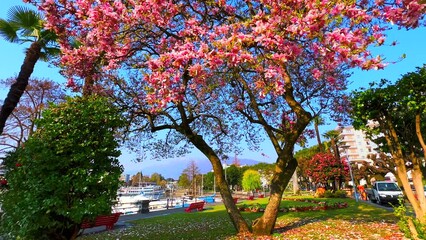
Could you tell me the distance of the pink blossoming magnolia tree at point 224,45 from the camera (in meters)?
6.17

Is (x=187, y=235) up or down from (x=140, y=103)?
down

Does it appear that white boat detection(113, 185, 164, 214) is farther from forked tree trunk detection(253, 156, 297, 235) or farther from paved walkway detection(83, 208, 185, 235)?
forked tree trunk detection(253, 156, 297, 235)

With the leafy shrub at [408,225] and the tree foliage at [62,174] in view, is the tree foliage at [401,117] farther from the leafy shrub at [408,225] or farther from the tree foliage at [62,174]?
the tree foliage at [62,174]

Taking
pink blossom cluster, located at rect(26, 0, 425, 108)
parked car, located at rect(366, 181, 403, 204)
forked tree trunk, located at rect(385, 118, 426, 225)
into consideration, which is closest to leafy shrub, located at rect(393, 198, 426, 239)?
forked tree trunk, located at rect(385, 118, 426, 225)

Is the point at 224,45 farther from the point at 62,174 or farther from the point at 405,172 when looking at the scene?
the point at 405,172

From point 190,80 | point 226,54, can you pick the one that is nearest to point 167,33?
point 190,80

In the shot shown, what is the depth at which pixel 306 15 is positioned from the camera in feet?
20.0

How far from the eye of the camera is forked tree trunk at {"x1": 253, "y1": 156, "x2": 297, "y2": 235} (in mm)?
10469

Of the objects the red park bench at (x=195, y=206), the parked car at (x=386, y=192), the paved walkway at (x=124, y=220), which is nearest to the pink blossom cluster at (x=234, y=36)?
the paved walkway at (x=124, y=220)

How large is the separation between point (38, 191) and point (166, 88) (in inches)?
154

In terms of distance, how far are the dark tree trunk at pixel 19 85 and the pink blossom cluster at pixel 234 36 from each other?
2.20m

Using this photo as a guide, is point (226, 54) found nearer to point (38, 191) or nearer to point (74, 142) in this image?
point (74, 142)

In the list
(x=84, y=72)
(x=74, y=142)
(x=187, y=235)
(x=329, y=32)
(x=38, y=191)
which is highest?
(x=84, y=72)

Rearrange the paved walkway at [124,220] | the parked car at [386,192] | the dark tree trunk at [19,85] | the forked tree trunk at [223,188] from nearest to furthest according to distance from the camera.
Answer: the dark tree trunk at [19,85] → the forked tree trunk at [223,188] → the paved walkway at [124,220] → the parked car at [386,192]
